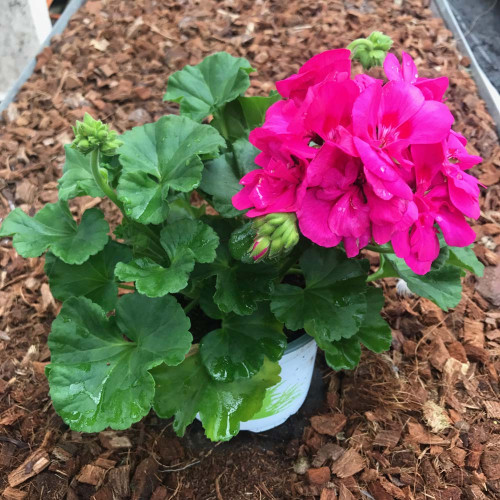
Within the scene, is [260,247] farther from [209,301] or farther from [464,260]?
[464,260]

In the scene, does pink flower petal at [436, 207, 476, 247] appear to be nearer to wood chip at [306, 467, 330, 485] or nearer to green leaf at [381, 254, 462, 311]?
green leaf at [381, 254, 462, 311]

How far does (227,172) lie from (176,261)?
261 millimetres

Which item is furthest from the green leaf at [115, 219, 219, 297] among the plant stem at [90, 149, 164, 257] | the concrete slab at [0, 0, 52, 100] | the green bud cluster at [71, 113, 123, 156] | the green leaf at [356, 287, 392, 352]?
the concrete slab at [0, 0, 52, 100]

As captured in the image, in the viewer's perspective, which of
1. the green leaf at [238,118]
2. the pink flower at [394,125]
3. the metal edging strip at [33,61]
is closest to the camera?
the pink flower at [394,125]

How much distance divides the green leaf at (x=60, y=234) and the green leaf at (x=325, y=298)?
0.43 metres

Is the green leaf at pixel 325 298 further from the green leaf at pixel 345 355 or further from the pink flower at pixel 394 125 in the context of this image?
the pink flower at pixel 394 125

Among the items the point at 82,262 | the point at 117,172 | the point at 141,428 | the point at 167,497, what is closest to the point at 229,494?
the point at 167,497

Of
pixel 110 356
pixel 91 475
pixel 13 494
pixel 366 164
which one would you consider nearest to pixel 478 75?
pixel 366 164

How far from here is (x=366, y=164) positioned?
769 millimetres

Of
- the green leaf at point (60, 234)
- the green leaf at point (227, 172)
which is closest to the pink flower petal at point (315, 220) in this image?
the green leaf at point (227, 172)

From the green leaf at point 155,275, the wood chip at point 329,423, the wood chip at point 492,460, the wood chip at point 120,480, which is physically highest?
the green leaf at point 155,275

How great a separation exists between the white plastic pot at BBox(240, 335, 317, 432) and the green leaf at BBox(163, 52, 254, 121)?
64cm

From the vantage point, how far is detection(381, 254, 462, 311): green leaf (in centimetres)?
125

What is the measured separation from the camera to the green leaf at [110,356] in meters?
1.07
